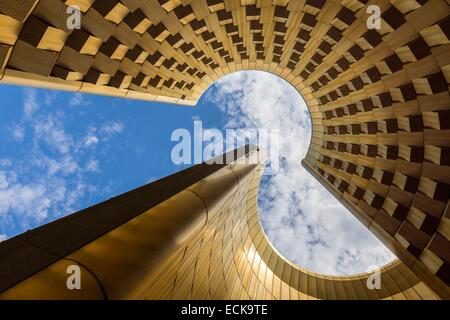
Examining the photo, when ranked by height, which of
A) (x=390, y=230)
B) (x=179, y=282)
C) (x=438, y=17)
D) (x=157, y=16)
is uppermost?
(x=157, y=16)

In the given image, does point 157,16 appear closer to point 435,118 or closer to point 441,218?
point 435,118

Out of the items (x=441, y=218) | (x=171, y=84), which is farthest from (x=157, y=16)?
(x=441, y=218)

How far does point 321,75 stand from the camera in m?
23.4

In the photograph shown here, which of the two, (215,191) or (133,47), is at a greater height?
(133,47)

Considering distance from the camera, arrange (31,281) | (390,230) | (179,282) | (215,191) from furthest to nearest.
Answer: (390,230) < (215,191) < (179,282) < (31,281)

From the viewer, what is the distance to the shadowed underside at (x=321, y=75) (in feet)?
34.6

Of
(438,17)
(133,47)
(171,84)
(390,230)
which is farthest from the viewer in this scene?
(171,84)

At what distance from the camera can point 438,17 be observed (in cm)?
1001

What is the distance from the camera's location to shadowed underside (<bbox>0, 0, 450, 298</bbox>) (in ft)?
34.6

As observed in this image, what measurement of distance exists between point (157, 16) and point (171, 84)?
11.4 m

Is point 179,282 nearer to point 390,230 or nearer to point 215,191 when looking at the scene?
point 215,191
